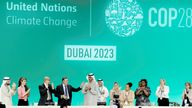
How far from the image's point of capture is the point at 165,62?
70.8 feet

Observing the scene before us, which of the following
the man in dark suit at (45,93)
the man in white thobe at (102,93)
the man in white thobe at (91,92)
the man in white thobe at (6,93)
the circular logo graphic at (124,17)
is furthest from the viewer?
the circular logo graphic at (124,17)

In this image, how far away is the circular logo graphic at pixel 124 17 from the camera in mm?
21369

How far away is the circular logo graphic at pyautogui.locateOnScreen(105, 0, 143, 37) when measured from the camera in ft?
70.1

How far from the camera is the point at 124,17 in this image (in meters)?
21.6

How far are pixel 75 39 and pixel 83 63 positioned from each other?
29.9 inches

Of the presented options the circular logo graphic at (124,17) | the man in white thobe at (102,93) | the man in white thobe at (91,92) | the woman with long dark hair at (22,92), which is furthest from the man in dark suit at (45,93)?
the circular logo graphic at (124,17)

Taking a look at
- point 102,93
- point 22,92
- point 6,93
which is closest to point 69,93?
point 22,92

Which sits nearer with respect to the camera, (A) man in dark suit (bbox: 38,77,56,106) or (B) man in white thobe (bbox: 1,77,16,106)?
(A) man in dark suit (bbox: 38,77,56,106)

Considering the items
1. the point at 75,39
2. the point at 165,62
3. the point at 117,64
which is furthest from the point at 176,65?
the point at 75,39

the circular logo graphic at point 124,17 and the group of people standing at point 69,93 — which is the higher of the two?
the circular logo graphic at point 124,17

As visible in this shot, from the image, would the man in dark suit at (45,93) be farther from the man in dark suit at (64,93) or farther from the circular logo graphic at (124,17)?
the circular logo graphic at (124,17)

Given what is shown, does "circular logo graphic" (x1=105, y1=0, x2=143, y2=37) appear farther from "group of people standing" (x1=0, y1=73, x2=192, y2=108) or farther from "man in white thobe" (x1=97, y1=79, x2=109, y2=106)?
"group of people standing" (x1=0, y1=73, x2=192, y2=108)

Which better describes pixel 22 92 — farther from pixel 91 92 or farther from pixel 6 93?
pixel 91 92

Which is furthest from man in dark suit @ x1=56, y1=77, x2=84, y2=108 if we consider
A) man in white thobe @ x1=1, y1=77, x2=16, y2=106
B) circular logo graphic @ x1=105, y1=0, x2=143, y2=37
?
circular logo graphic @ x1=105, y1=0, x2=143, y2=37
